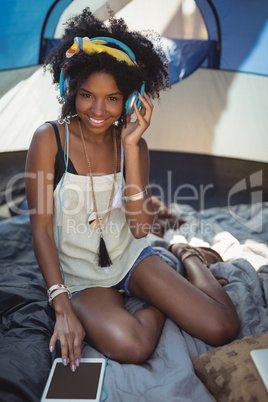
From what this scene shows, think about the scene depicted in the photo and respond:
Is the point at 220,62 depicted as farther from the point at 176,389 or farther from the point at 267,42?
the point at 176,389

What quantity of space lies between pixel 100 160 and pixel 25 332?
644mm

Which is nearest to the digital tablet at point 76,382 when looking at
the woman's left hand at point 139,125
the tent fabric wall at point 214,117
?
the woman's left hand at point 139,125

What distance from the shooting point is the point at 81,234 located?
4.56ft

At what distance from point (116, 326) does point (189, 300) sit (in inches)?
10.9

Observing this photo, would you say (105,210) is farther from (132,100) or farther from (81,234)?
(132,100)

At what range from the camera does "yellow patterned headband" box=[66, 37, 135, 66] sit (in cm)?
127

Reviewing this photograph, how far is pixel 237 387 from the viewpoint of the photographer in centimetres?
100

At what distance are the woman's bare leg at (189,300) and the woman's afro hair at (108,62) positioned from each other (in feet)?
1.88

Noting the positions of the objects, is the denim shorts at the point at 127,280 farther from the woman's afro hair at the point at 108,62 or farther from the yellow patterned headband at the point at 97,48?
the yellow patterned headband at the point at 97,48

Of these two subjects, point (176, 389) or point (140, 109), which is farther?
point (140, 109)

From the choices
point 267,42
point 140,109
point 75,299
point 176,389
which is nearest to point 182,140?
point 267,42

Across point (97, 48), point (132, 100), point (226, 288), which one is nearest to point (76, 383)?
point (226, 288)

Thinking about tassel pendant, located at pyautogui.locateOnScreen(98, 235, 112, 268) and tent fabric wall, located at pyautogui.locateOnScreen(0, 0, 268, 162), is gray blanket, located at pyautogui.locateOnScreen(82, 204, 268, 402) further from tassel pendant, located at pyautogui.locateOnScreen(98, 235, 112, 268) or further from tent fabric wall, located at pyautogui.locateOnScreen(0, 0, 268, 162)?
tent fabric wall, located at pyautogui.locateOnScreen(0, 0, 268, 162)

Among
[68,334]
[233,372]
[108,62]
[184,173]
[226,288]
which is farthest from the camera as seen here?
[184,173]
